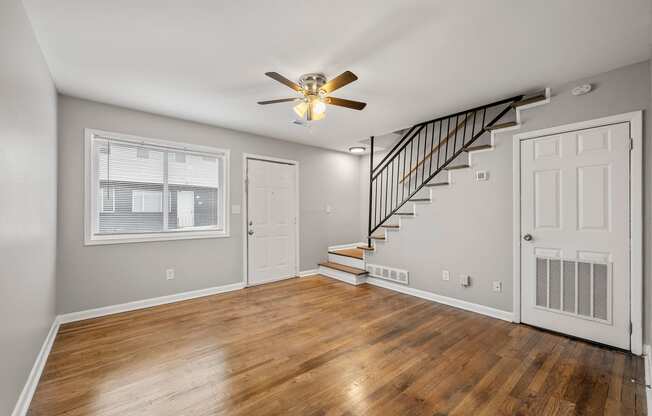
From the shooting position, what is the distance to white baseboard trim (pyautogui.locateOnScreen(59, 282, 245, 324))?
3170 millimetres

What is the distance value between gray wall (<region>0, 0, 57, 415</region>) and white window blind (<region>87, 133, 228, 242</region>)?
837mm

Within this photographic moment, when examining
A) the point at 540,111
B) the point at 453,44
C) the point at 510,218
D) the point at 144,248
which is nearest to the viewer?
the point at 453,44

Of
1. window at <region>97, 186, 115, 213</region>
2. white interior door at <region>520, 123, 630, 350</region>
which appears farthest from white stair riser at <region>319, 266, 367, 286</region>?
window at <region>97, 186, 115, 213</region>

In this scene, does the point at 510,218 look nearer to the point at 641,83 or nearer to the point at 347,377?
the point at 641,83

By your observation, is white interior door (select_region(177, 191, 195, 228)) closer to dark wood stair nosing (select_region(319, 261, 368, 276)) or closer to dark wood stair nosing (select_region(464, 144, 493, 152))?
dark wood stair nosing (select_region(319, 261, 368, 276))

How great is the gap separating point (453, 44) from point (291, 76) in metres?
1.44

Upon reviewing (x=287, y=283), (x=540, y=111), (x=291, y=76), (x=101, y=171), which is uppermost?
(x=291, y=76)

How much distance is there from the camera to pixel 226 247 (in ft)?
14.3

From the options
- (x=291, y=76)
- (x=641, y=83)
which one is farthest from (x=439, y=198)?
(x=291, y=76)

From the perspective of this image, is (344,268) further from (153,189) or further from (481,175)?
(153,189)

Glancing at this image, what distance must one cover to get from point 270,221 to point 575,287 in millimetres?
4122

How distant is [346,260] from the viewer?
5242 millimetres

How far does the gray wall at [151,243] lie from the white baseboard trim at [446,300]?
1.50 metres

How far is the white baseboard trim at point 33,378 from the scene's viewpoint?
1.69 meters
